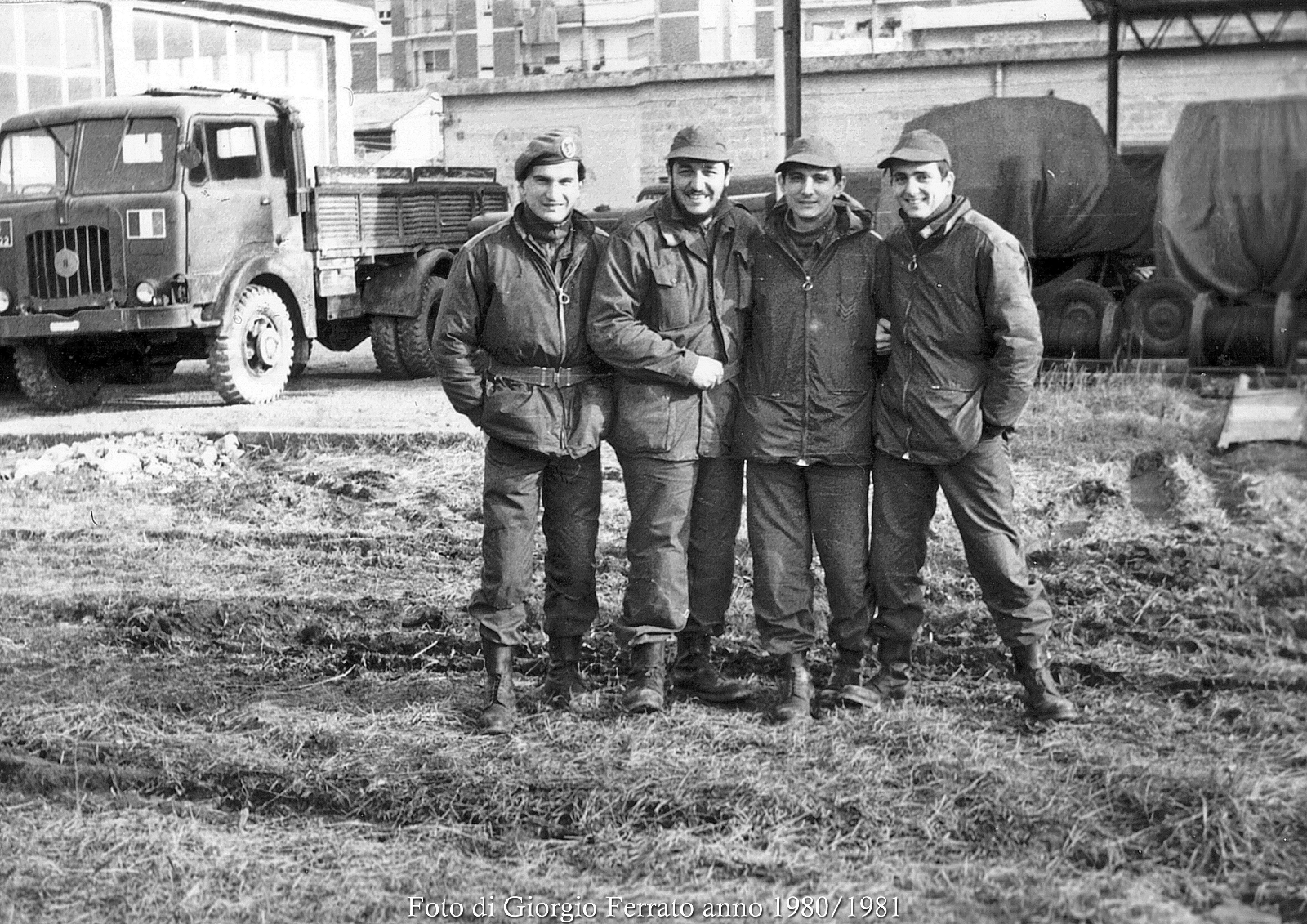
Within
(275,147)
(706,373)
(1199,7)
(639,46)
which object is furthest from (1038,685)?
(639,46)

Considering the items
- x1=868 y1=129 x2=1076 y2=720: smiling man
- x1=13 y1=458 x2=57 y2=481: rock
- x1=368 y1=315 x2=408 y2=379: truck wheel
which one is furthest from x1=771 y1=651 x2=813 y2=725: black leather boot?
x1=368 y1=315 x2=408 y2=379: truck wheel

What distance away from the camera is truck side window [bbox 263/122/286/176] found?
39.5ft

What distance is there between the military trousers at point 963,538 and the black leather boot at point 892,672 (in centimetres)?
4

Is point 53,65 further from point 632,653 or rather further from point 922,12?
point 922,12

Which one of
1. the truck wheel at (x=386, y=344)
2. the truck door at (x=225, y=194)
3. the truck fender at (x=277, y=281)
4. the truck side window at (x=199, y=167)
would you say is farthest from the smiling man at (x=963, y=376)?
the truck wheel at (x=386, y=344)

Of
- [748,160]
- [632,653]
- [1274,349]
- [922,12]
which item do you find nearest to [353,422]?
[632,653]

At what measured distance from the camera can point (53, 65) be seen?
16.1m

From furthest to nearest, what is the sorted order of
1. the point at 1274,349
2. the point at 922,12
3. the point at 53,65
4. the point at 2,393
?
the point at 922,12, the point at 53,65, the point at 2,393, the point at 1274,349

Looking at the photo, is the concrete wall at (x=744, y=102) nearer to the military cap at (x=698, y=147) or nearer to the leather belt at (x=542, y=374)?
the military cap at (x=698, y=147)

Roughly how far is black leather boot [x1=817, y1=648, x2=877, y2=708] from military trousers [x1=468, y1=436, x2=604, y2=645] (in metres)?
0.76

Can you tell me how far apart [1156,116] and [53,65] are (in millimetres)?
11822

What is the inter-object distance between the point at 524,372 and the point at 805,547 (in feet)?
3.24

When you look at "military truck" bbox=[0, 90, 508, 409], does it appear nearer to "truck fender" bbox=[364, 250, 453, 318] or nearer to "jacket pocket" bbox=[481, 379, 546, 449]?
"truck fender" bbox=[364, 250, 453, 318]

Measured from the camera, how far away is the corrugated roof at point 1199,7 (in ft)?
7.36
